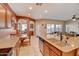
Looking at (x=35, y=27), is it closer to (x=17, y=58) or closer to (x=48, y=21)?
(x=48, y=21)

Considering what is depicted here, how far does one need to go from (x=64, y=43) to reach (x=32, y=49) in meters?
0.51

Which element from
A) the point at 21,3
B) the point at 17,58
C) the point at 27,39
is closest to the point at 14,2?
the point at 21,3

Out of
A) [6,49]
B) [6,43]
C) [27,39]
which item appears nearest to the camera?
[6,49]

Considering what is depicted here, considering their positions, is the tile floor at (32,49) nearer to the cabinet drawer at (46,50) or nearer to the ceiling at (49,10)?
the cabinet drawer at (46,50)

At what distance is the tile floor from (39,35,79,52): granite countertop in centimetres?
17

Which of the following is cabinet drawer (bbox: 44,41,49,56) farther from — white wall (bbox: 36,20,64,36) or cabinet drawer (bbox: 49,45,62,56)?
white wall (bbox: 36,20,64,36)

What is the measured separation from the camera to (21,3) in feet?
5.02

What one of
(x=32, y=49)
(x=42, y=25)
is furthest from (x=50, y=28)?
(x=32, y=49)

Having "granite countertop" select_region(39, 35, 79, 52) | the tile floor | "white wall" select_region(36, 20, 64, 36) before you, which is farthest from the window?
the tile floor

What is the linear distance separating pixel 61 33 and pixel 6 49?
0.83 m

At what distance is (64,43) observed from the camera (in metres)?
1.67

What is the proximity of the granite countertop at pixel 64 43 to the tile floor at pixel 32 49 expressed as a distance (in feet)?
0.55

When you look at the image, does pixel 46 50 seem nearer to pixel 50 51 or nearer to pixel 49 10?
pixel 50 51

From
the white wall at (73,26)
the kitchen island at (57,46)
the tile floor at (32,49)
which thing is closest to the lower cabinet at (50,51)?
the kitchen island at (57,46)
